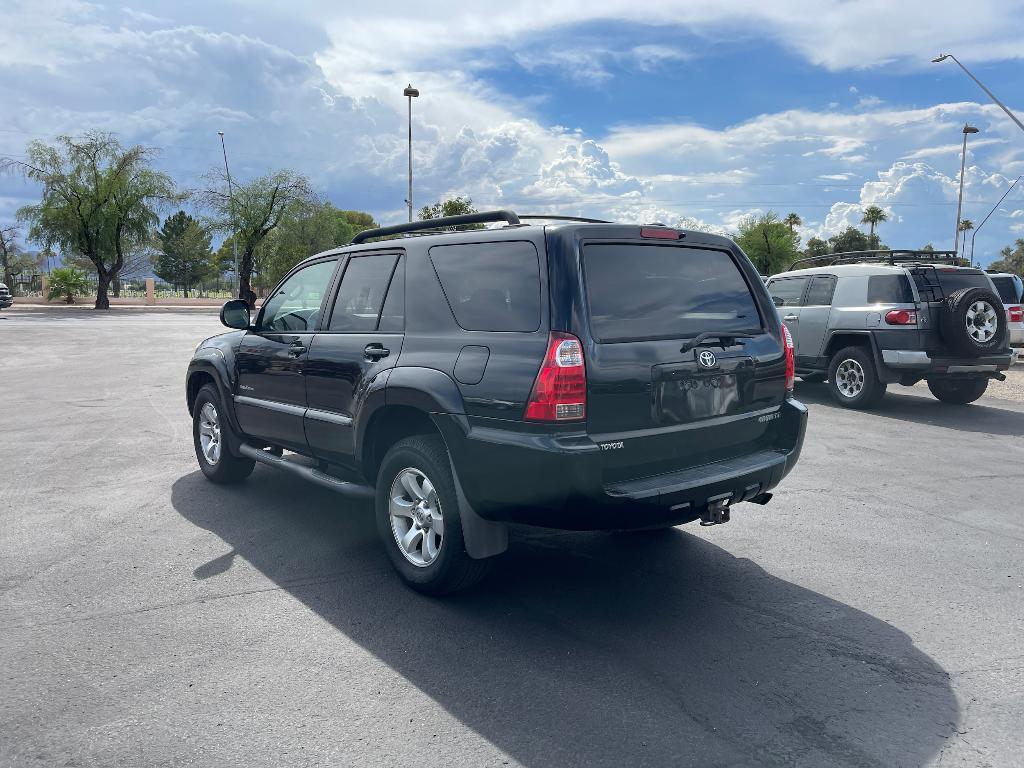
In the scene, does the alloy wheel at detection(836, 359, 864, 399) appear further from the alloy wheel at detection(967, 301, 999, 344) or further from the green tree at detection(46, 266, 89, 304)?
the green tree at detection(46, 266, 89, 304)

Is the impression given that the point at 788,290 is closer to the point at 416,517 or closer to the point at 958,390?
the point at 958,390

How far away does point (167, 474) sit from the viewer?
6.94 m

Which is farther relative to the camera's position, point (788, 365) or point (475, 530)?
point (788, 365)

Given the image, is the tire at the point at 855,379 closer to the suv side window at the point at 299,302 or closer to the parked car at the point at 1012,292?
the parked car at the point at 1012,292

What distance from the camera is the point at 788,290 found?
12102mm

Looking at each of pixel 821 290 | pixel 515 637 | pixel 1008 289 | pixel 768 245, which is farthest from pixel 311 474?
pixel 768 245

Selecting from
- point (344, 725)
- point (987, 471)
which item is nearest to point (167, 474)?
point (344, 725)

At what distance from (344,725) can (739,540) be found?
3.05 metres

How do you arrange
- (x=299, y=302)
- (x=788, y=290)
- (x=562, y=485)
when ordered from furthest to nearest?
(x=788, y=290) → (x=299, y=302) → (x=562, y=485)

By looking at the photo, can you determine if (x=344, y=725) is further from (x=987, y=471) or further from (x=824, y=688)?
(x=987, y=471)

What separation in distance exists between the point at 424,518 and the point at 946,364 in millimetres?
8188

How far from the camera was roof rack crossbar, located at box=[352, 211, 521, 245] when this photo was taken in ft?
14.3

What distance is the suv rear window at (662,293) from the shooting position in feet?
12.6

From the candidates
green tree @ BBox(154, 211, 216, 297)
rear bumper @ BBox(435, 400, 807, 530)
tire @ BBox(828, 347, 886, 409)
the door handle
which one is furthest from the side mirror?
green tree @ BBox(154, 211, 216, 297)
